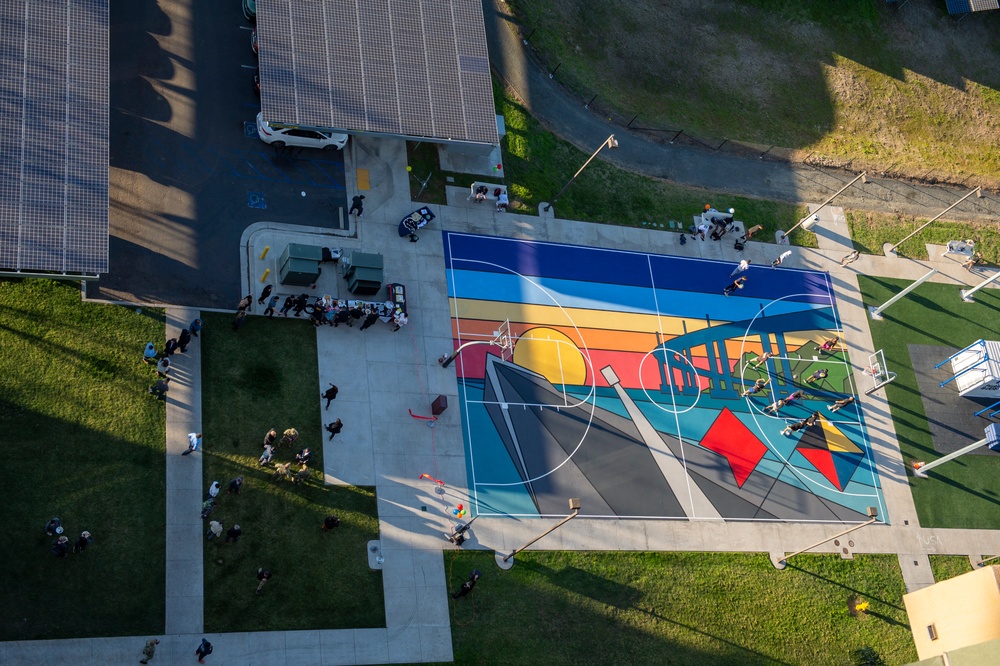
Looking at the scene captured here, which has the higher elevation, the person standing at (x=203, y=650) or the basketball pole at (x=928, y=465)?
the basketball pole at (x=928, y=465)

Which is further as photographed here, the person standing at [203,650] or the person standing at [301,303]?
the person standing at [301,303]

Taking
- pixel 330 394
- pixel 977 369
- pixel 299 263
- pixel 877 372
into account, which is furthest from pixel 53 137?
pixel 977 369

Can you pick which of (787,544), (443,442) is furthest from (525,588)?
(787,544)

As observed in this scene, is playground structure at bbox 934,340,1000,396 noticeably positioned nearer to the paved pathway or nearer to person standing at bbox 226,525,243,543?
the paved pathway

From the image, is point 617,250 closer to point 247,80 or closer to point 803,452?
point 803,452

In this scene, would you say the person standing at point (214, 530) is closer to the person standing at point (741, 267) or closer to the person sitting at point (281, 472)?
the person sitting at point (281, 472)

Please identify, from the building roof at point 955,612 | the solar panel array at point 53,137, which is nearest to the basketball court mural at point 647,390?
the building roof at point 955,612

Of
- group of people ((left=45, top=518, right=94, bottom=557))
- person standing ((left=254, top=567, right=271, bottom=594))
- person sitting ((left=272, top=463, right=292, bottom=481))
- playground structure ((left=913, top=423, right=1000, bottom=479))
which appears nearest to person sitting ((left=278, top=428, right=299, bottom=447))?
person sitting ((left=272, top=463, right=292, bottom=481))
